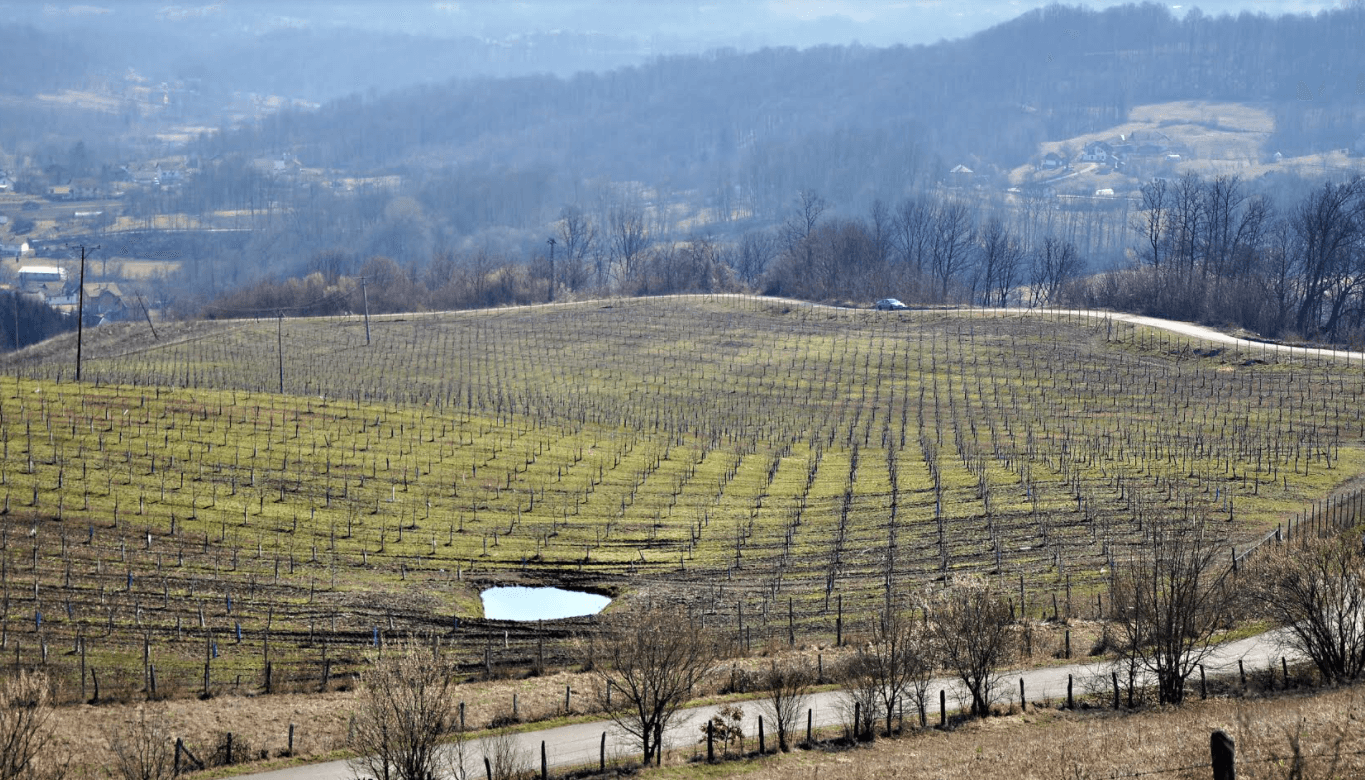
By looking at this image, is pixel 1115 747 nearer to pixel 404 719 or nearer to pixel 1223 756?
pixel 1223 756

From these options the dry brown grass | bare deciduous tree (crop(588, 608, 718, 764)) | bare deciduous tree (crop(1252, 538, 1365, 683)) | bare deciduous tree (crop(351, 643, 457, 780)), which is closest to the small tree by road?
the dry brown grass

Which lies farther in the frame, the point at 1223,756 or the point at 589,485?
the point at 589,485

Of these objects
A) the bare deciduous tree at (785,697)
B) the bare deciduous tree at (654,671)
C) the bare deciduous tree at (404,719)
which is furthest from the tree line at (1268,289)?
the bare deciduous tree at (404,719)

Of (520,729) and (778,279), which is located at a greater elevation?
(778,279)

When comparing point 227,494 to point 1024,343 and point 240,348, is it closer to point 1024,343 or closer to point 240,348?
point 240,348

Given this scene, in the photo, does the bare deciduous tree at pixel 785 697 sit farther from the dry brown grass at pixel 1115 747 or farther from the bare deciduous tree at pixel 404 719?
the bare deciduous tree at pixel 404 719

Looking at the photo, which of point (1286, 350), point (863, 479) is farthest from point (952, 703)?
point (1286, 350)

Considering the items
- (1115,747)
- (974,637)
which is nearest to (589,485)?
(974,637)

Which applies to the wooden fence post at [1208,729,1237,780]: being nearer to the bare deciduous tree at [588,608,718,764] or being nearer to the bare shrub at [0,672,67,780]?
the bare deciduous tree at [588,608,718,764]
